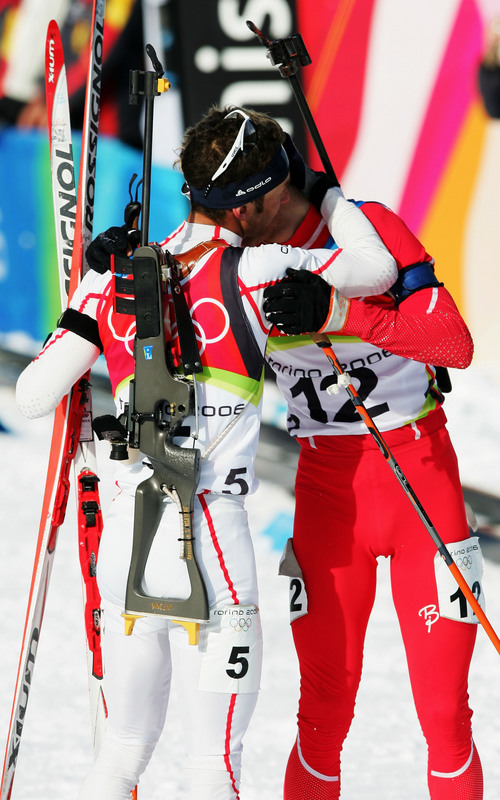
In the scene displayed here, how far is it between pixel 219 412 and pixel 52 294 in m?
3.97

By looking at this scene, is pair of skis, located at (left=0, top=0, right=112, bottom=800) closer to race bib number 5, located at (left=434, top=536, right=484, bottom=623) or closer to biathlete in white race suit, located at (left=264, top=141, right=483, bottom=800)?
biathlete in white race suit, located at (left=264, top=141, right=483, bottom=800)

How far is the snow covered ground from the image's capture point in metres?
2.76

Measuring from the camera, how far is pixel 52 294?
550 centimetres

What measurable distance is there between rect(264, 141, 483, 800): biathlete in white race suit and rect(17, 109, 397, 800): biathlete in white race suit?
305 millimetres

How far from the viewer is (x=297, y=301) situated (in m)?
1.70

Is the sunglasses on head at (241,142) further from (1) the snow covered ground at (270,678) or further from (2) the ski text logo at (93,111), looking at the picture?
(1) the snow covered ground at (270,678)

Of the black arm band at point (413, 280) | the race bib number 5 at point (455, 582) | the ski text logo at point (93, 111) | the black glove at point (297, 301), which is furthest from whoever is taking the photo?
the ski text logo at point (93, 111)

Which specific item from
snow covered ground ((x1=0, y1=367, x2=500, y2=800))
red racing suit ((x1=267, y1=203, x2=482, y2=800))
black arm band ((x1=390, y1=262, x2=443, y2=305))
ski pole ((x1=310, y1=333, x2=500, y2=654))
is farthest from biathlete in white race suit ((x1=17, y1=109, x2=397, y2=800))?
snow covered ground ((x1=0, y1=367, x2=500, y2=800))

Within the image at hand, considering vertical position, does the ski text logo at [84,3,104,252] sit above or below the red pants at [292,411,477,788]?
above

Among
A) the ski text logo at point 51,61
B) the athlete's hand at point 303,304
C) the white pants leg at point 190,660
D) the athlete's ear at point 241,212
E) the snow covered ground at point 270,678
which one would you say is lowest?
the snow covered ground at point 270,678

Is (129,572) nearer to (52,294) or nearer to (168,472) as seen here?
(168,472)

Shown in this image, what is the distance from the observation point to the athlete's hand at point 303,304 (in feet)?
5.56

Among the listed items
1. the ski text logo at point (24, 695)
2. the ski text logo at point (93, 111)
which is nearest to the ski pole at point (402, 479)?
the ski text logo at point (93, 111)

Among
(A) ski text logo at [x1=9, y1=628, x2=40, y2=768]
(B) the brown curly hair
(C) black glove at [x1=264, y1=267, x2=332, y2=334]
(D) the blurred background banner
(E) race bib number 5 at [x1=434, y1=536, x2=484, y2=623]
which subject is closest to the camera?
(C) black glove at [x1=264, y1=267, x2=332, y2=334]
